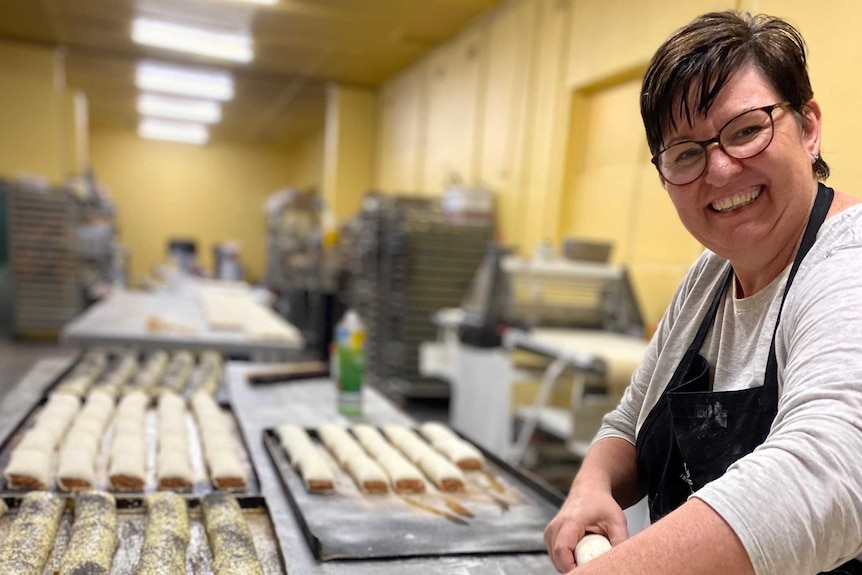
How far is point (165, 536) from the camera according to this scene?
1225 millimetres

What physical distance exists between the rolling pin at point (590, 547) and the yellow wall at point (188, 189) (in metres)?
13.1

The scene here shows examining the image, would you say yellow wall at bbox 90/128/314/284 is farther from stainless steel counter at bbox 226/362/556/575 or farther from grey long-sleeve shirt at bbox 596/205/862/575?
grey long-sleeve shirt at bbox 596/205/862/575

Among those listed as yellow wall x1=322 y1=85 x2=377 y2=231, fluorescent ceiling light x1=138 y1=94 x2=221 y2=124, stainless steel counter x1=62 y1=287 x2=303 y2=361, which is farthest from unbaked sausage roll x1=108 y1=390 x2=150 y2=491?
fluorescent ceiling light x1=138 y1=94 x2=221 y2=124

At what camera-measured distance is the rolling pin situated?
3.49ft

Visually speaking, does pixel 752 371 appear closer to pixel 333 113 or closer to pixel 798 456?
pixel 798 456

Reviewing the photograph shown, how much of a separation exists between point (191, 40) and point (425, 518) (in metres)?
7.03

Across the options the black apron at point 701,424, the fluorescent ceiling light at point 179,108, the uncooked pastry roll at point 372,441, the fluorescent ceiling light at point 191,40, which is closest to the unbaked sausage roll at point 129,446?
the uncooked pastry roll at point 372,441

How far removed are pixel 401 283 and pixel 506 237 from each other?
983 mm

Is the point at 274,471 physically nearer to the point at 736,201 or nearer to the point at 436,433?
Result: the point at 436,433

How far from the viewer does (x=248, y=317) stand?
4.57 metres

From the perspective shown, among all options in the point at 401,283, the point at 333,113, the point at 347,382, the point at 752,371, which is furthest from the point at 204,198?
the point at 752,371

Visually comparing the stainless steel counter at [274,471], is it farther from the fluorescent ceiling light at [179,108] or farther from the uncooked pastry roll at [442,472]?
the fluorescent ceiling light at [179,108]

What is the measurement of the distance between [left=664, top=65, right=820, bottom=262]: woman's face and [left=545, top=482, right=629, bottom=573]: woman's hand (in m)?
0.49

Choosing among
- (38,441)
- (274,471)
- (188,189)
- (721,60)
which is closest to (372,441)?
(274,471)
